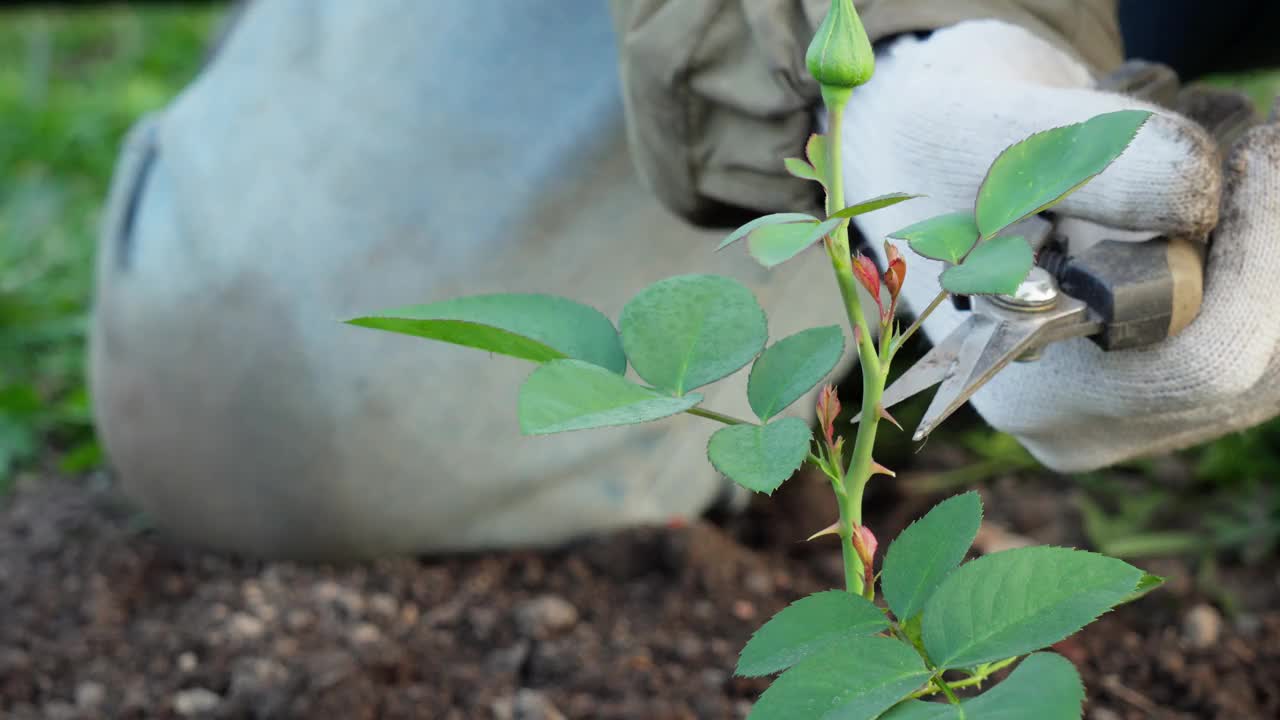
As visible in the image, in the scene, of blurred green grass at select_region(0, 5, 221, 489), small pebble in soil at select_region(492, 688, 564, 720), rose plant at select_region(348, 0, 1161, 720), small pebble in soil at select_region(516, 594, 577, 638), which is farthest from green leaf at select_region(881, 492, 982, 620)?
blurred green grass at select_region(0, 5, 221, 489)

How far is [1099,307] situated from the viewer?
79 centimetres

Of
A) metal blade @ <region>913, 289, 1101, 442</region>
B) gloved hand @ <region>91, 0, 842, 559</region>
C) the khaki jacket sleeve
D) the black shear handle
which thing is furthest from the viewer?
gloved hand @ <region>91, 0, 842, 559</region>

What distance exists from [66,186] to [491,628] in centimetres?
188

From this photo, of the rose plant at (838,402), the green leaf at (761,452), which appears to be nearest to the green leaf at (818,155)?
the rose plant at (838,402)

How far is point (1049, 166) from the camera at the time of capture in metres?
0.56

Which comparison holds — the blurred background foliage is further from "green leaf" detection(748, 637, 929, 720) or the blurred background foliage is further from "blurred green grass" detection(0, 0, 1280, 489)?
"green leaf" detection(748, 637, 929, 720)

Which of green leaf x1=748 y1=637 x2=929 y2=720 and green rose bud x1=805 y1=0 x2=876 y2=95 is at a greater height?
green rose bud x1=805 y1=0 x2=876 y2=95

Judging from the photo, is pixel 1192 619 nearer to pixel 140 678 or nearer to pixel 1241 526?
pixel 1241 526

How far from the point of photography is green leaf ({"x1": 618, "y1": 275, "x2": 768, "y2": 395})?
22.8 inches

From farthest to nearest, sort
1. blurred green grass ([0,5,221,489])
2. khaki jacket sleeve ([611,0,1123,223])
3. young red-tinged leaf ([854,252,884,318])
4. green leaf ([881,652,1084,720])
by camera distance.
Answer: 1. blurred green grass ([0,5,221,489])
2. khaki jacket sleeve ([611,0,1123,223])
3. young red-tinged leaf ([854,252,884,318])
4. green leaf ([881,652,1084,720])

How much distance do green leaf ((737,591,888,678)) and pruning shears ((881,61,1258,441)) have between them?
10 centimetres

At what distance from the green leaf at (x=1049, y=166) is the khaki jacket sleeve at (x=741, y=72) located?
42 centimetres

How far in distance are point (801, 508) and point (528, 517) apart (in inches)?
12.9

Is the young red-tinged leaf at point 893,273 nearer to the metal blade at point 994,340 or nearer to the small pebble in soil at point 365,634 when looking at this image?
→ the metal blade at point 994,340
